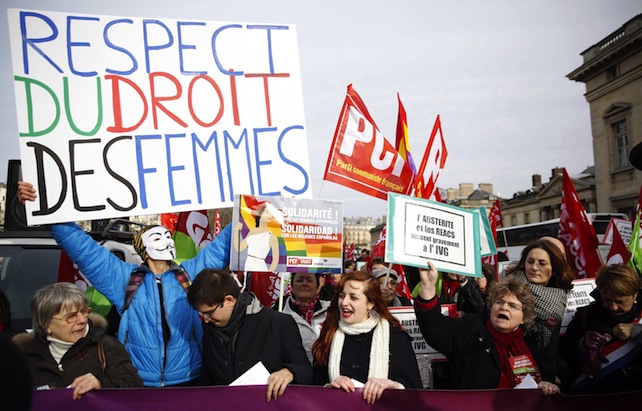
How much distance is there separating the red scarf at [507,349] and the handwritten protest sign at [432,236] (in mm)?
413

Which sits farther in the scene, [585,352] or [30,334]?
[585,352]

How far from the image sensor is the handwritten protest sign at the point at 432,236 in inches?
124

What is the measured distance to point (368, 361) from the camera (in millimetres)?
3000

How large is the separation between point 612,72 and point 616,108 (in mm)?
2592

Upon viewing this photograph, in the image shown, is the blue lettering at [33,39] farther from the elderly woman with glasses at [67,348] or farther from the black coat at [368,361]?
the black coat at [368,361]

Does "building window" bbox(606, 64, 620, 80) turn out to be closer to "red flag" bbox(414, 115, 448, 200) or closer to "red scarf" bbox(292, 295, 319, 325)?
"red flag" bbox(414, 115, 448, 200)

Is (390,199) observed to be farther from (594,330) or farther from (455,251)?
(594,330)

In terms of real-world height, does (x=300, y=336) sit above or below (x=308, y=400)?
above

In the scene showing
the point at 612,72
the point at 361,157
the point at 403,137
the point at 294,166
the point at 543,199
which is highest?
the point at 612,72

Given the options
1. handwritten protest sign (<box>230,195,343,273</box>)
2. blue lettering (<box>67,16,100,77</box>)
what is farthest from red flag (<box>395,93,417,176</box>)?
blue lettering (<box>67,16,100,77</box>)

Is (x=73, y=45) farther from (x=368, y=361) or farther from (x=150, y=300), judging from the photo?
(x=368, y=361)

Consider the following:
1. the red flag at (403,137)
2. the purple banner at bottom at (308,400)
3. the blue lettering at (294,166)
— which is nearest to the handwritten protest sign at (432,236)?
the purple banner at bottom at (308,400)

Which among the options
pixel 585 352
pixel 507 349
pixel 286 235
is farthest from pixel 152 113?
pixel 585 352

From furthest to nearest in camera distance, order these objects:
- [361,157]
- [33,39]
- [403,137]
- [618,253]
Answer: [618,253], [403,137], [361,157], [33,39]
